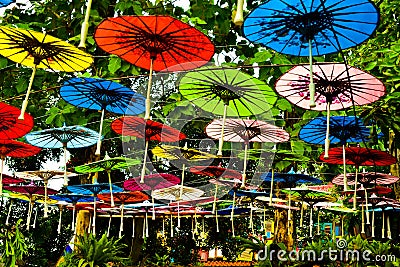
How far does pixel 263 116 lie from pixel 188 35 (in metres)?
2.96

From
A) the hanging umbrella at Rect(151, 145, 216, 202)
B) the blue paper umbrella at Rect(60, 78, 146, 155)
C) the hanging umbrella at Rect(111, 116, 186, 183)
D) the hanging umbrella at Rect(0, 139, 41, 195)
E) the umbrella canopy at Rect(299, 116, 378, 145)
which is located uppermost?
the blue paper umbrella at Rect(60, 78, 146, 155)

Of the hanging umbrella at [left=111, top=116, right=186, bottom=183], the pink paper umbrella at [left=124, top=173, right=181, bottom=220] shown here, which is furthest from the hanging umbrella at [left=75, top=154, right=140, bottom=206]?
the hanging umbrella at [left=111, top=116, right=186, bottom=183]

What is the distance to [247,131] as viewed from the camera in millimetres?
5566

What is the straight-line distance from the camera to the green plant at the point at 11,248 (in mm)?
8406

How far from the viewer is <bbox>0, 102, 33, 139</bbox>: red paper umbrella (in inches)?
194

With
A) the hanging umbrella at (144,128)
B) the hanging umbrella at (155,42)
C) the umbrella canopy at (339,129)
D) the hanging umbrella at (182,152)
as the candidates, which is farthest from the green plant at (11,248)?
the hanging umbrella at (155,42)

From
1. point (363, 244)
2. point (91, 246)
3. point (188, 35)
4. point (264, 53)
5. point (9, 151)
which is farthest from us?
point (363, 244)

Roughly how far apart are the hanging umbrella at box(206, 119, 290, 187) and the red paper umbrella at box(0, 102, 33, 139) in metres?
2.10

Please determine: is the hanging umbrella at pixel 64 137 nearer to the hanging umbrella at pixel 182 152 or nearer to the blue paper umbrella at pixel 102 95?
the blue paper umbrella at pixel 102 95

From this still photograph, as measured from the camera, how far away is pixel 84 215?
938 cm

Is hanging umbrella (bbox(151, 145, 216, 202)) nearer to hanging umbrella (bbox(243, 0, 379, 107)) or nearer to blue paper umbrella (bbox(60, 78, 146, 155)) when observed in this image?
blue paper umbrella (bbox(60, 78, 146, 155))

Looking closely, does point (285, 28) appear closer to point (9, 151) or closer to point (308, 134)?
point (308, 134)

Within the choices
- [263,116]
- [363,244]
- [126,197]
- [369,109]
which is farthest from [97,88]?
[363,244]

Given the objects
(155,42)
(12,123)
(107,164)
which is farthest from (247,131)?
(12,123)
